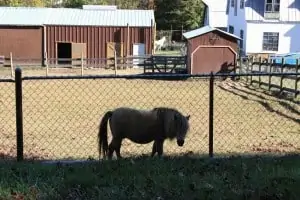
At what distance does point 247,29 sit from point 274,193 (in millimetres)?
36011

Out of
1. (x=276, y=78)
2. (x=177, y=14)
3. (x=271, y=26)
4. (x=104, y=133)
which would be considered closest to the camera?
(x=104, y=133)

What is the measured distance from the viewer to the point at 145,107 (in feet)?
49.0

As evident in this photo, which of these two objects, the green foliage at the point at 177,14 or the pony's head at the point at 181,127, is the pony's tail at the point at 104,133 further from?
the green foliage at the point at 177,14

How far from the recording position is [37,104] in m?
15.9

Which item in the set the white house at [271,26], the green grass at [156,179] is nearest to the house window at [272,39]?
the white house at [271,26]

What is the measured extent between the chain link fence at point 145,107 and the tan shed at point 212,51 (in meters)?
3.30

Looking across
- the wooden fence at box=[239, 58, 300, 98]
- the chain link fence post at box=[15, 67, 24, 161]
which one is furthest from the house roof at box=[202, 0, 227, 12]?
the chain link fence post at box=[15, 67, 24, 161]

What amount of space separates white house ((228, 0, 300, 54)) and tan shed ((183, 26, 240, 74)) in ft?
42.6

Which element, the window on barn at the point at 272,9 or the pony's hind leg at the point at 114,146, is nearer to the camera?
the pony's hind leg at the point at 114,146

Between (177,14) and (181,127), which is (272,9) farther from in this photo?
(181,127)

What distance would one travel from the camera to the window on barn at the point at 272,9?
3928 cm

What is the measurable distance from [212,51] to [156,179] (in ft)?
73.7

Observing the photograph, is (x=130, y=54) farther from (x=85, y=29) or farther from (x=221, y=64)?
(x=221, y=64)

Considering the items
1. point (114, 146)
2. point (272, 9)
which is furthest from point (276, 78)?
point (272, 9)
